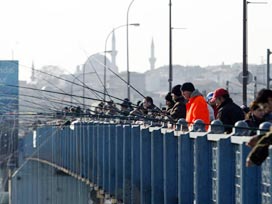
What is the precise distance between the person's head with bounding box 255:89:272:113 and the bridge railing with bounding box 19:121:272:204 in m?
1.87

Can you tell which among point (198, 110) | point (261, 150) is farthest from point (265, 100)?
point (198, 110)

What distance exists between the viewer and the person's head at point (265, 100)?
1143 cm

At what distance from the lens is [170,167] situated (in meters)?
19.5

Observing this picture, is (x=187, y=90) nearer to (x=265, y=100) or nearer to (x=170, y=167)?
(x=170, y=167)

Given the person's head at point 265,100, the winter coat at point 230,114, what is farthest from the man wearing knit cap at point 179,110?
the person's head at point 265,100

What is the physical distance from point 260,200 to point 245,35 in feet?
61.3

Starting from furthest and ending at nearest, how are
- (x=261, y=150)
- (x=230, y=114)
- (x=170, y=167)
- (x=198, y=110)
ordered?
(x=170, y=167) < (x=198, y=110) < (x=230, y=114) < (x=261, y=150)

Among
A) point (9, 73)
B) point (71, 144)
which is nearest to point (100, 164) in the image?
point (71, 144)

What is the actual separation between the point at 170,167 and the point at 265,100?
8055mm

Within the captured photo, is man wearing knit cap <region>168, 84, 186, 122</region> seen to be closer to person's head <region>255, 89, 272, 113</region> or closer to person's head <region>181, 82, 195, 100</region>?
person's head <region>181, 82, 195, 100</region>

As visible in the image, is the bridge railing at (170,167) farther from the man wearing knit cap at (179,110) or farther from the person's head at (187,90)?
the person's head at (187,90)

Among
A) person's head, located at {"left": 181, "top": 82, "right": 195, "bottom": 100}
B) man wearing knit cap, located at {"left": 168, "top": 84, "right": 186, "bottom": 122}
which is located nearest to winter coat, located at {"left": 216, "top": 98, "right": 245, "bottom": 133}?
person's head, located at {"left": 181, "top": 82, "right": 195, "bottom": 100}

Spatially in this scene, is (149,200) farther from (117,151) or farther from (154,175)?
(117,151)

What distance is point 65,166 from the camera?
A: 4738cm
